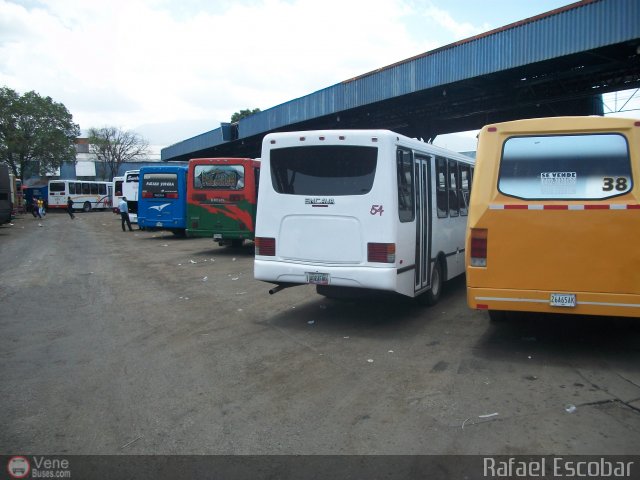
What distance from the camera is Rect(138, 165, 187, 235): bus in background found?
873 inches

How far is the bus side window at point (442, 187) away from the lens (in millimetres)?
9453

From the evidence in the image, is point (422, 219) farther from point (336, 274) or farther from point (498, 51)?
point (498, 51)

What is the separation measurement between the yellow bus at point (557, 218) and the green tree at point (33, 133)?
2388 inches

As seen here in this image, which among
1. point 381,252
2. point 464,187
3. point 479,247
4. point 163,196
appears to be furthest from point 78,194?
point 479,247

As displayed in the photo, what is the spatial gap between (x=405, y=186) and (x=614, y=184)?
2783 millimetres

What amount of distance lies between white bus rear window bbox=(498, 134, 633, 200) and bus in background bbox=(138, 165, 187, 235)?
17803mm

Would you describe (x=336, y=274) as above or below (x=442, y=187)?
below

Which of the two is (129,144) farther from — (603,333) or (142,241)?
(603,333)

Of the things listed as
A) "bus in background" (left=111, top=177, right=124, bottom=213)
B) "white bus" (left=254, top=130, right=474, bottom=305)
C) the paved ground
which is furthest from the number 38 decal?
"bus in background" (left=111, top=177, right=124, bottom=213)

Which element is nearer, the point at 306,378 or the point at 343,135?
the point at 306,378

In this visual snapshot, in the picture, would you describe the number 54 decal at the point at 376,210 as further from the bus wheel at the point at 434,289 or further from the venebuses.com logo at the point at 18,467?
the venebuses.com logo at the point at 18,467

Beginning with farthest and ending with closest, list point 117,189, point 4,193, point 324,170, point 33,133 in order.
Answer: point 33,133 < point 117,189 < point 4,193 < point 324,170

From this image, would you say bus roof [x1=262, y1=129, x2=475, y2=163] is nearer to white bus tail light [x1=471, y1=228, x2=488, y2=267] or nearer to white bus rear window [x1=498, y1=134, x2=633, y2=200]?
white bus rear window [x1=498, y1=134, x2=633, y2=200]

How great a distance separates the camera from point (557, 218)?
235 inches
